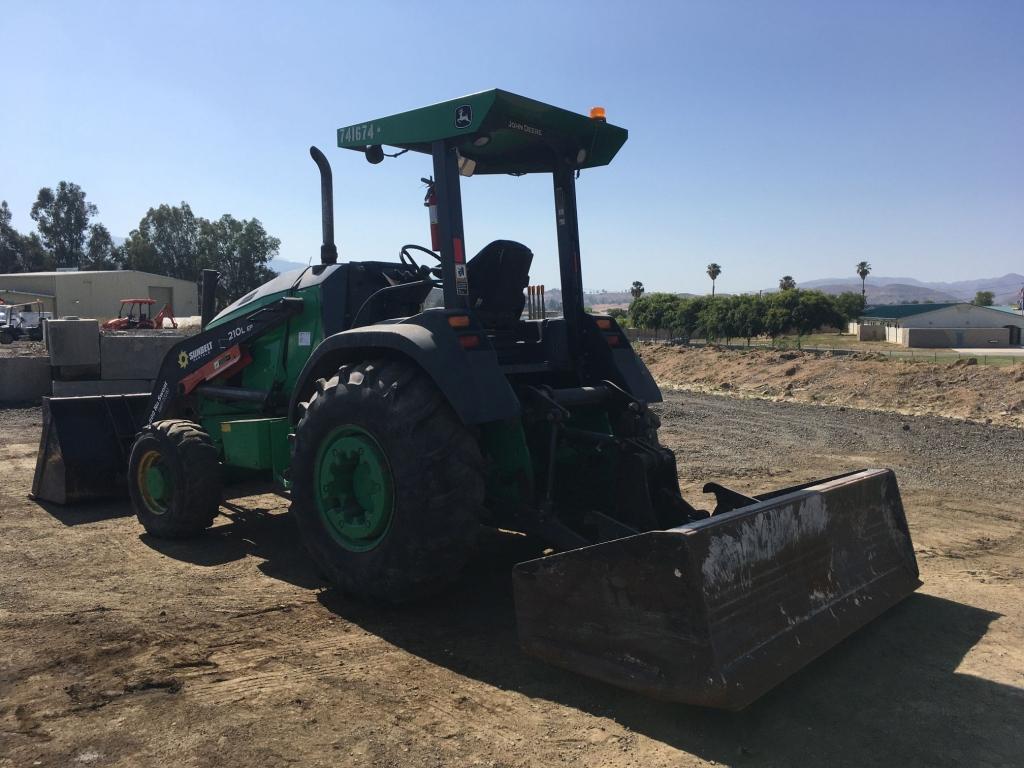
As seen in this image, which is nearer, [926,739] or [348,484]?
[926,739]

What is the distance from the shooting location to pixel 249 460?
226 inches

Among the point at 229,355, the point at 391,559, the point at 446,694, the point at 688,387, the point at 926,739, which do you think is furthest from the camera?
the point at 688,387

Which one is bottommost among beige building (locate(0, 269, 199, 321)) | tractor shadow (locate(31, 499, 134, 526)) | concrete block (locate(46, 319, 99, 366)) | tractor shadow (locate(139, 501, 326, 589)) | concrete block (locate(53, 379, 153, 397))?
tractor shadow (locate(139, 501, 326, 589))

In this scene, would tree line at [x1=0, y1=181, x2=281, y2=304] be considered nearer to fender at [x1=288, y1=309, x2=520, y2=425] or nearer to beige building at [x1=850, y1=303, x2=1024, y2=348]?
beige building at [x1=850, y1=303, x2=1024, y2=348]

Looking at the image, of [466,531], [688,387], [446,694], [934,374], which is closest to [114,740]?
[446,694]

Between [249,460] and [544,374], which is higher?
[544,374]

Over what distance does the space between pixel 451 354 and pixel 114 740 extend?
2324mm

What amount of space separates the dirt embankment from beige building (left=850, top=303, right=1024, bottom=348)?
2655 centimetres

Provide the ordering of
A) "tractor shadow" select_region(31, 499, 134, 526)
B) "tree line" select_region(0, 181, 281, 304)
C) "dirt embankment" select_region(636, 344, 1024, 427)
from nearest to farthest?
"tractor shadow" select_region(31, 499, 134, 526) → "dirt embankment" select_region(636, 344, 1024, 427) → "tree line" select_region(0, 181, 281, 304)

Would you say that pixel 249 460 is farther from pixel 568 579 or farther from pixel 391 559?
pixel 568 579

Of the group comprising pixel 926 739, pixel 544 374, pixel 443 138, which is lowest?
pixel 926 739

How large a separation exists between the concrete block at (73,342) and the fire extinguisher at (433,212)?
10.6 meters

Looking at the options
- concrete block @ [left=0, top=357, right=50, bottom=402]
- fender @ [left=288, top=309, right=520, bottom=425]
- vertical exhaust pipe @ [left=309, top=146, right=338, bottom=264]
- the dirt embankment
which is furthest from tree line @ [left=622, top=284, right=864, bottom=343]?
fender @ [left=288, top=309, right=520, bottom=425]

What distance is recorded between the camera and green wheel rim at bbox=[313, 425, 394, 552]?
169 inches
